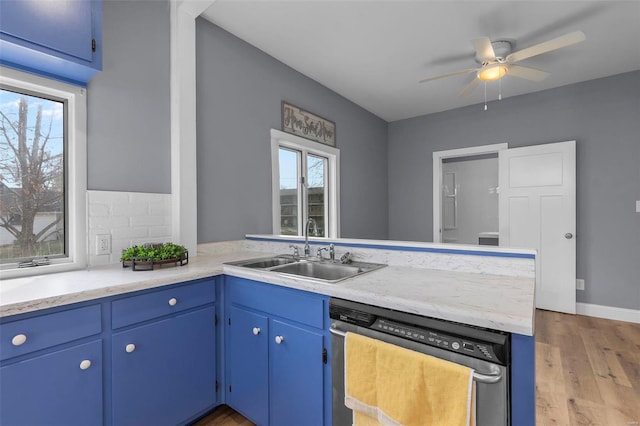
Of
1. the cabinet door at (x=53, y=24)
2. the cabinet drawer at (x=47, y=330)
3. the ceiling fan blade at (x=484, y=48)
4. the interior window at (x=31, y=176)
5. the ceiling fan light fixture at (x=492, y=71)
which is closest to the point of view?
the cabinet drawer at (x=47, y=330)

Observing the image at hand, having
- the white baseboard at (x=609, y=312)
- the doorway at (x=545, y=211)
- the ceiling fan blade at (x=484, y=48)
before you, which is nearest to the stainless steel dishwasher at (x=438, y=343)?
the ceiling fan blade at (x=484, y=48)

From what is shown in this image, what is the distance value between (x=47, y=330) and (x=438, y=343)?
4.85 feet

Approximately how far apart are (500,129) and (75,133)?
4636 millimetres

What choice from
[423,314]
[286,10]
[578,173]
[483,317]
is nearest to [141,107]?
[286,10]

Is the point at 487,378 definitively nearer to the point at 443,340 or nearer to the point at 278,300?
the point at 443,340

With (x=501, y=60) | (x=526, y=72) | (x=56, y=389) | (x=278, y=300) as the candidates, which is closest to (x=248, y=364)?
(x=278, y=300)

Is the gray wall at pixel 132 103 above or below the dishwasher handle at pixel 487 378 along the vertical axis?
above

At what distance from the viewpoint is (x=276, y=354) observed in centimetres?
151

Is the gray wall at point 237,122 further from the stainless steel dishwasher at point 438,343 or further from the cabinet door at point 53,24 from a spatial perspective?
the stainless steel dishwasher at point 438,343

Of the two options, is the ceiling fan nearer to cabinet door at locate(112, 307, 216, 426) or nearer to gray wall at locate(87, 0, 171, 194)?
gray wall at locate(87, 0, 171, 194)

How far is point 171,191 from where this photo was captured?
218 centimetres

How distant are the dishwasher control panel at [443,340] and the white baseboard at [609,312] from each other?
368 centimetres

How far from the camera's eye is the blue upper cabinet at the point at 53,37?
1.32 metres

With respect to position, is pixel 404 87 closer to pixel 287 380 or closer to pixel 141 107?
pixel 141 107
